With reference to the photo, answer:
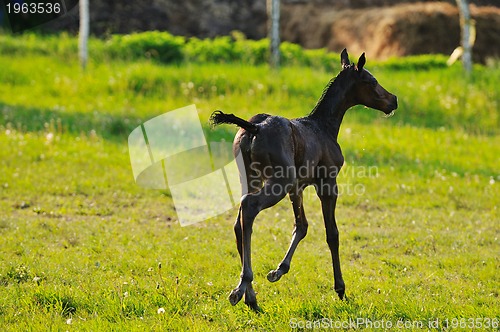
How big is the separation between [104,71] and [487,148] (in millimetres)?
8593

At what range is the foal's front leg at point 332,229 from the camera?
686cm

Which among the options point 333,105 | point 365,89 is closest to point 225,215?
point 333,105

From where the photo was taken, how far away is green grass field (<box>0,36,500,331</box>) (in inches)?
263

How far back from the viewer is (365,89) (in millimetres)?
7023

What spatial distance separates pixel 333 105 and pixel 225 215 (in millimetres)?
3931

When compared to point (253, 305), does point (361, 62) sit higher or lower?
higher

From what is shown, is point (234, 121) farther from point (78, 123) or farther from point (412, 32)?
point (412, 32)

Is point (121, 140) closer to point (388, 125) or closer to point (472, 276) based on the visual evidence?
point (388, 125)

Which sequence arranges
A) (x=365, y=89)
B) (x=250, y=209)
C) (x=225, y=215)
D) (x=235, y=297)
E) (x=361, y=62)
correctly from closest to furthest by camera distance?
(x=235, y=297)
(x=250, y=209)
(x=361, y=62)
(x=365, y=89)
(x=225, y=215)

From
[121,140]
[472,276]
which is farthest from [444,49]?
[472,276]

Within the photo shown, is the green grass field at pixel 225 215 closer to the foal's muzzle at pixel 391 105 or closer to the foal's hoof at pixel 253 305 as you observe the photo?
the foal's hoof at pixel 253 305

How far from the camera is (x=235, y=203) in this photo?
11.3 m

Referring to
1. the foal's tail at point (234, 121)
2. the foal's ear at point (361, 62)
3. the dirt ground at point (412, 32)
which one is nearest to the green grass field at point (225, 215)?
the foal's ear at point (361, 62)

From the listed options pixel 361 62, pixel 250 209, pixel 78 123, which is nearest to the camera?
pixel 250 209
